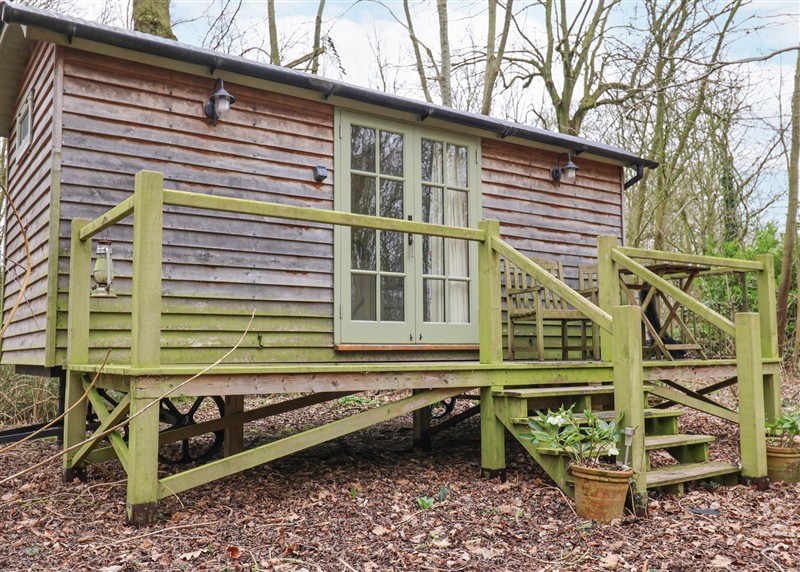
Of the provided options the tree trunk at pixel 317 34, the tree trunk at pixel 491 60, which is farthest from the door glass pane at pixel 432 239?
the tree trunk at pixel 317 34

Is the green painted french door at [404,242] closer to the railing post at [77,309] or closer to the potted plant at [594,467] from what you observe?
the railing post at [77,309]

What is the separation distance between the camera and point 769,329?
5934 millimetres

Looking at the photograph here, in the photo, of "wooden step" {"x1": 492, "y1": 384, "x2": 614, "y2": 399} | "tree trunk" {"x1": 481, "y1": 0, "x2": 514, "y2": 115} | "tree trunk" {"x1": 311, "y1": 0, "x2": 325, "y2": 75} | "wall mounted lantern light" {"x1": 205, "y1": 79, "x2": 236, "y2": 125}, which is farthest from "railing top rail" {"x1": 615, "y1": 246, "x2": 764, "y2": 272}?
"tree trunk" {"x1": 311, "y1": 0, "x2": 325, "y2": 75}

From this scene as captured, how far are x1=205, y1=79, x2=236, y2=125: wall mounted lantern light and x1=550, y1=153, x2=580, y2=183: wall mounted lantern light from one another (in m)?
3.41

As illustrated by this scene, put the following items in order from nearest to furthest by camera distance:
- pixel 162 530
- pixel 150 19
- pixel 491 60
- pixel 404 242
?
pixel 162 530 < pixel 404 242 < pixel 150 19 < pixel 491 60

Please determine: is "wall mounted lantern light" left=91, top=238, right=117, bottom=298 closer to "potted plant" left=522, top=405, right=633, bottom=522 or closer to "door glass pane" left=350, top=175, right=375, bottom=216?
"door glass pane" left=350, top=175, right=375, bottom=216

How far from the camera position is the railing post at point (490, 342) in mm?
4512

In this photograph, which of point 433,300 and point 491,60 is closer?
point 433,300

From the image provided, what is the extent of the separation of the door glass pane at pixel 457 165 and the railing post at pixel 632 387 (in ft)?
9.50

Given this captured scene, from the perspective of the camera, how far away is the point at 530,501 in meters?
4.05

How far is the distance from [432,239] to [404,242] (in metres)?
0.36

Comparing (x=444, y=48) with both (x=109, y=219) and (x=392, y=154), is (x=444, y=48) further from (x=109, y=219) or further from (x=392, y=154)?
(x=109, y=219)

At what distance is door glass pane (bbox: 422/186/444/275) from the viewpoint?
615cm

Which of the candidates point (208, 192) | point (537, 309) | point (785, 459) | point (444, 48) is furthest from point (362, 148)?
point (444, 48)
